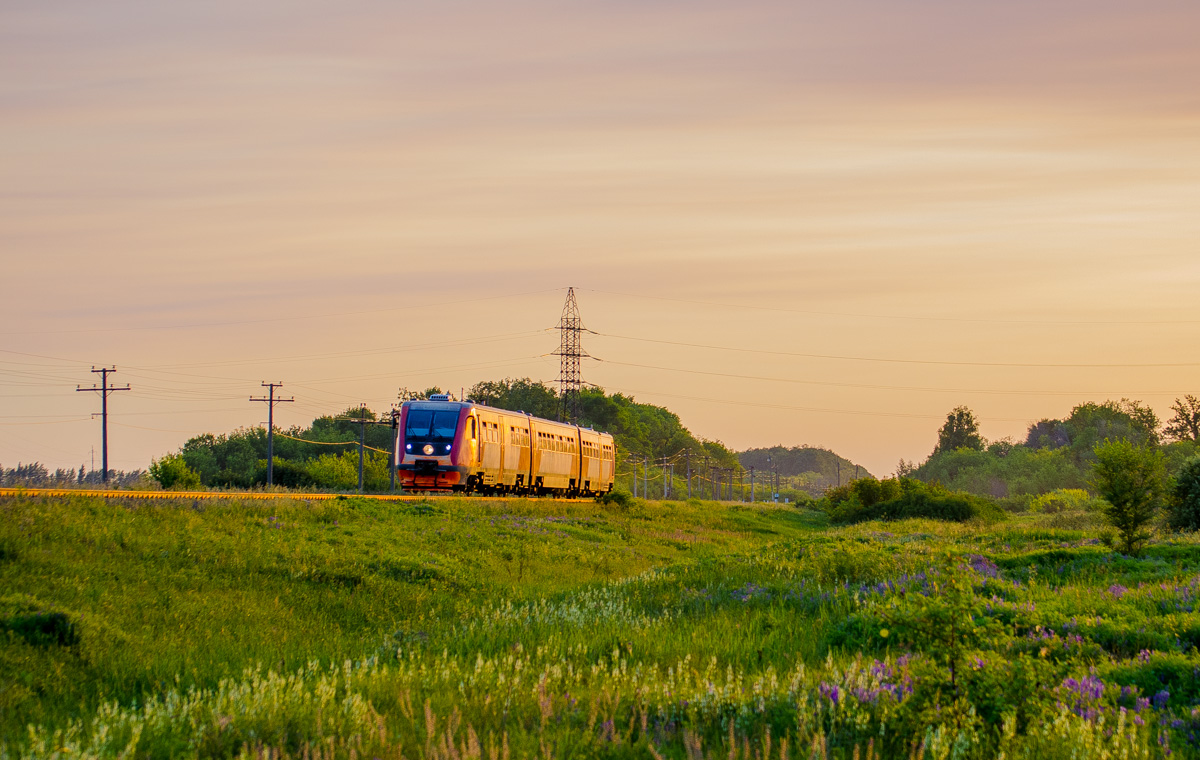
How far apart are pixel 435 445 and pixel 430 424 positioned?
819 millimetres

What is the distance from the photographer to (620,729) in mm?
6574

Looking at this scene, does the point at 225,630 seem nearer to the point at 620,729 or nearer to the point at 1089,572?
the point at 620,729

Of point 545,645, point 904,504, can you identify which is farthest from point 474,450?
point 545,645

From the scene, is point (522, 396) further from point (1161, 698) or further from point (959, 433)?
point (1161, 698)

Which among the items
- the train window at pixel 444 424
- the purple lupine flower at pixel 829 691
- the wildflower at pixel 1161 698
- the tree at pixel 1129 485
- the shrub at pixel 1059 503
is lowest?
the shrub at pixel 1059 503

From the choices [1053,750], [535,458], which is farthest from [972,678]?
[535,458]

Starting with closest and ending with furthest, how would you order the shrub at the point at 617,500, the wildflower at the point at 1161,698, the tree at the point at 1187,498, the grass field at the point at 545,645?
the grass field at the point at 545,645
the wildflower at the point at 1161,698
the tree at the point at 1187,498
the shrub at the point at 617,500

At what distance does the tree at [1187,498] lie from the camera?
30.2 meters

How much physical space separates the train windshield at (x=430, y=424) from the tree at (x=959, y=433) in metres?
123

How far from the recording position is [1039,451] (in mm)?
129000

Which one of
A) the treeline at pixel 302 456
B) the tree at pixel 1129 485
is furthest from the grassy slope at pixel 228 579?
the treeline at pixel 302 456

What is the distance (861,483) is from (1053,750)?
5906 cm

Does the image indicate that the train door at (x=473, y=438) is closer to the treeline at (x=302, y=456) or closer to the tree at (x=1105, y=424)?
the treeline at (x=302, y=456)

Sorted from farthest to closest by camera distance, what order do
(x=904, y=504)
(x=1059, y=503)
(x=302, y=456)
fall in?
(x=302, y=456) → (x=1059, y=503) → (x=904, y=504)
